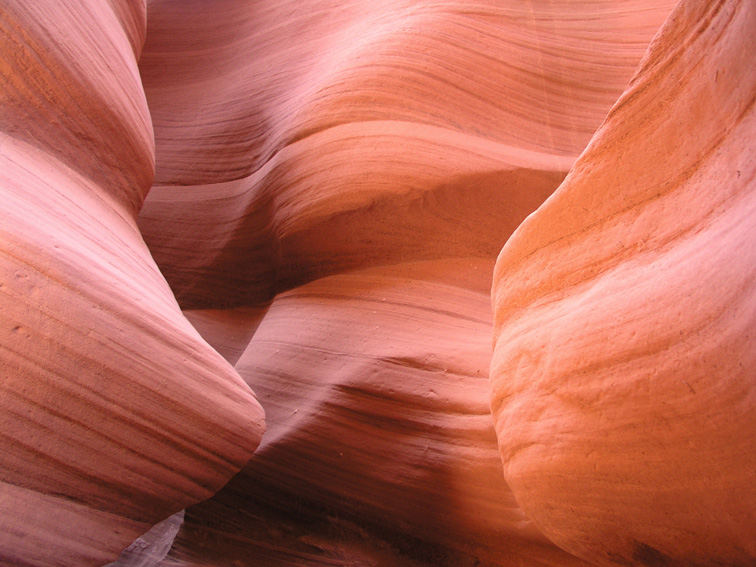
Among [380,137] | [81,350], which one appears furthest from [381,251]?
[81,350]

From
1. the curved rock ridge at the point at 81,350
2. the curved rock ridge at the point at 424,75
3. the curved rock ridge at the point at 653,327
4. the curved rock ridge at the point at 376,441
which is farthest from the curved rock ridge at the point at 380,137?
the curved rock ridge at the point at 653,327

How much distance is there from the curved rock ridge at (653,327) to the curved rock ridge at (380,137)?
118 cm

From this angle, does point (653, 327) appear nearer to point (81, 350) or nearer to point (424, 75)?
point (81, 350)

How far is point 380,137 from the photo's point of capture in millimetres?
2691

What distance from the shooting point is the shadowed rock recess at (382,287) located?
1.15 m

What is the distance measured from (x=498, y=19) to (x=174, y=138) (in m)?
1.77

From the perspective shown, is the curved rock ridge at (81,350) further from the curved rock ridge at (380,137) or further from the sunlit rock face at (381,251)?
the curved rock ridge at (380,137)

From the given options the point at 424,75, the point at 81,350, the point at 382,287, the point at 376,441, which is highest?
the point at 424,75

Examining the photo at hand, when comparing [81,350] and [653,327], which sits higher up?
[653,327]

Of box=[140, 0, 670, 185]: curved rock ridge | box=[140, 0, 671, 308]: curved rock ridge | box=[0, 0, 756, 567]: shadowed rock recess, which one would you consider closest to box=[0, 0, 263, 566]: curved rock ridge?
box=[0, 0, 756, 567]: shadowed rock recess

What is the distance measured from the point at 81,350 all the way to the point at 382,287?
128cm

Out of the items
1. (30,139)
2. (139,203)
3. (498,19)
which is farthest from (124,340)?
(498,19)

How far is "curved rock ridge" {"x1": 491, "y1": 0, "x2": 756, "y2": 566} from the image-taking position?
3.44 ft

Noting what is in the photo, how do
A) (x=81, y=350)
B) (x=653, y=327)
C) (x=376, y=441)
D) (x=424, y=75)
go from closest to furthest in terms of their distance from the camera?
(x=653, y=327)
(x=81, y=350)
(x=376, y=441)
(x=424, y=75)
